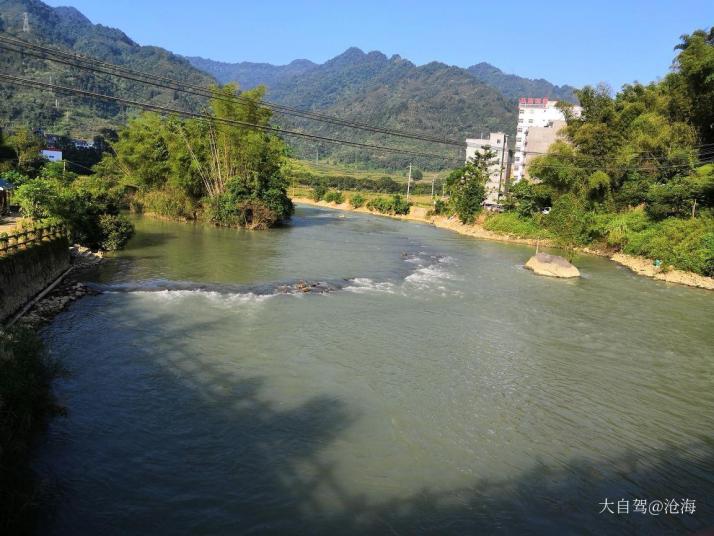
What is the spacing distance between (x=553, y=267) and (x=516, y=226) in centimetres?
1566

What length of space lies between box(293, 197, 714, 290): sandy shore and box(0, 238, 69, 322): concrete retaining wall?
26170 millimetres

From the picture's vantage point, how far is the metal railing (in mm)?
12828

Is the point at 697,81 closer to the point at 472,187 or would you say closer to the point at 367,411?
the point at 472,187

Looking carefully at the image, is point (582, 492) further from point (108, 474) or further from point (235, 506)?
point (108, 474)

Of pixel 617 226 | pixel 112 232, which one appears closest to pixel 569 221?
pixel 617 226

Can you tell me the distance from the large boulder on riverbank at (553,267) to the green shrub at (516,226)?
12.1 meters

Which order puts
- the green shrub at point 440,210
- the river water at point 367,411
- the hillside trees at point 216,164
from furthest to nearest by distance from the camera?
the green shrub at point 440,210 < the hillside trees at point 216,164 < the river water at point 367,411

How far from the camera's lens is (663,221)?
28.1 metres

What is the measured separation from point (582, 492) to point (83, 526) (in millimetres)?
6661

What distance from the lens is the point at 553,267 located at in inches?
969

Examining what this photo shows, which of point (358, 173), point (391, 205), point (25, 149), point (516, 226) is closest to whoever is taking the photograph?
point (516, 226)

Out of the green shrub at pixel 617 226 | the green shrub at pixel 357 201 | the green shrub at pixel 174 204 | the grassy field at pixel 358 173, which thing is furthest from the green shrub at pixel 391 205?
the green shrub at pixel 617 226

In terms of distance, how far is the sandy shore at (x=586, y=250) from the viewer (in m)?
23.9

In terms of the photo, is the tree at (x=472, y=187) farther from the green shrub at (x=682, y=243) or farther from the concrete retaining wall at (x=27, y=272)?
the concrete retaining wall at (x=27, y=272)
